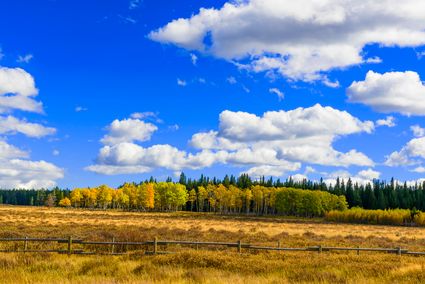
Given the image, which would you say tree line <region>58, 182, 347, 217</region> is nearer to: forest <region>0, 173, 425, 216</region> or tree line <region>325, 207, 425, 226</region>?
forest <region>0, 173, 425, 216</region>

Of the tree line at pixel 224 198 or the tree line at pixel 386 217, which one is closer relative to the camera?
the tree line at pixel 386 217

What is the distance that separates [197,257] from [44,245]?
1078cm

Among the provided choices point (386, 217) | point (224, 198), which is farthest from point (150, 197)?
point (386, 217)

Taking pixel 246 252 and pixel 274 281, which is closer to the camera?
pixel 274 281

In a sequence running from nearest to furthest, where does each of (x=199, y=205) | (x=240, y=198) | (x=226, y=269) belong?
(x=226, y=269)
(x=240, y=198)
(x=199, y=205)

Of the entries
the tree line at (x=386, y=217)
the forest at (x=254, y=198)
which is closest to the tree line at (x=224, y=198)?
the forest at (x=254, y=198)

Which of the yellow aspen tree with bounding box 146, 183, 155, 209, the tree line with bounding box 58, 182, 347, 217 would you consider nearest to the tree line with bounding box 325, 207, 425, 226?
the tree line with bounding box 58, 182, 347, 217

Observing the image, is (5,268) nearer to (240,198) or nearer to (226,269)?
(226,269)

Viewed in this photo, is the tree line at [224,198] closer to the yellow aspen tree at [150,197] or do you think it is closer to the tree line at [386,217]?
the yellow aspen tree at [150,197]

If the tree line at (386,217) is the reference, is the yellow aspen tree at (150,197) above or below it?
above

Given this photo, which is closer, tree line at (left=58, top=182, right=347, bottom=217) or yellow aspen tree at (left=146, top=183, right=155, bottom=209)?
tree line at (left=58, top=182, right=347, bottom=217)

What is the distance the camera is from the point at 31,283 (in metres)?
13.1

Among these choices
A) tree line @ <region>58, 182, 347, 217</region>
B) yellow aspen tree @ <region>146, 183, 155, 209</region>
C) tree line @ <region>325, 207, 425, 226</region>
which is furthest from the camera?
yellow aspen tree @ <region>146, 183, 155, 209</region>

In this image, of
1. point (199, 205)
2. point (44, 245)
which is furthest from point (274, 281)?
point (199, 205)
